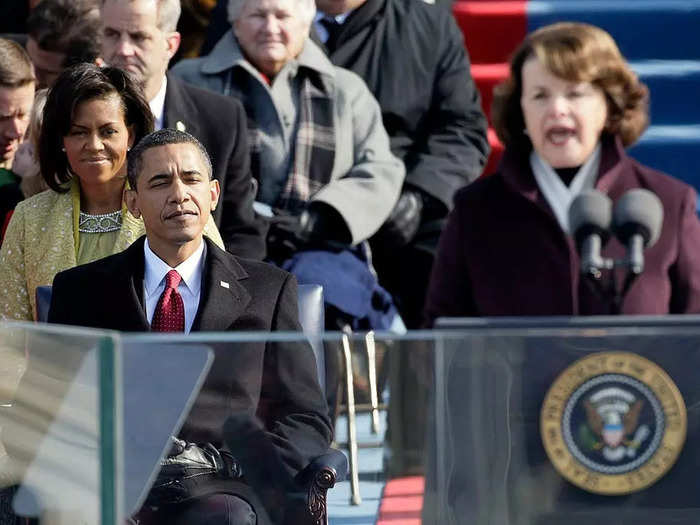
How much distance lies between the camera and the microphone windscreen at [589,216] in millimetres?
3150

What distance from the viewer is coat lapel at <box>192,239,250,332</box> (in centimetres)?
379

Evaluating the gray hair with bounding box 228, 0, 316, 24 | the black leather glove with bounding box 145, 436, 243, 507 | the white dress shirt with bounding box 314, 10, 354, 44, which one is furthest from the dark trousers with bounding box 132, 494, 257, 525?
the white dress shirt with bounding box 314, 10, 354, 44

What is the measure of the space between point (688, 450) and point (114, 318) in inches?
57.1

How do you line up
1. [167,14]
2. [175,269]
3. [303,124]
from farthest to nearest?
[303,124], [167,14], [175,269]

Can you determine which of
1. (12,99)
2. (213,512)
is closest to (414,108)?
(12,99)

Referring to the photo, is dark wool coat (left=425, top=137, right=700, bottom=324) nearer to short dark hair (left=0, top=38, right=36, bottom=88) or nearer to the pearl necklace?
the pearl necklace

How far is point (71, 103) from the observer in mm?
4383

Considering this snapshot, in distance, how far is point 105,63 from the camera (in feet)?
16.4

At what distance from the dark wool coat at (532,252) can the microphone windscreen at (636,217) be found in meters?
0.69

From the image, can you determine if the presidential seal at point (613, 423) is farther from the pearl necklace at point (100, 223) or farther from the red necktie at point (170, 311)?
the pearl necklace at point (100, 223)

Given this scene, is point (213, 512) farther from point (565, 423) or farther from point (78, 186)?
point (78, 186)

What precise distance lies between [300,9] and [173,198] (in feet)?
5.17

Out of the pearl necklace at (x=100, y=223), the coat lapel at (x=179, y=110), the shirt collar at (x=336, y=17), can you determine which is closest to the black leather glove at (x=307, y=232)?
the coat lapel at (x=179, y=110)

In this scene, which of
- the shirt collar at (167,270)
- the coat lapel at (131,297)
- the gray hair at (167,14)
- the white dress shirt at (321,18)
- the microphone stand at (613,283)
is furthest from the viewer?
the white dress shirt at (321,18)
